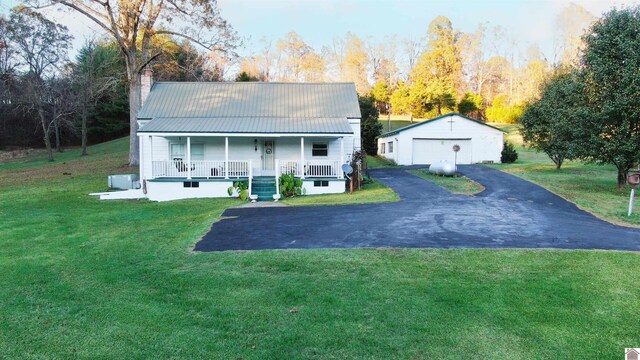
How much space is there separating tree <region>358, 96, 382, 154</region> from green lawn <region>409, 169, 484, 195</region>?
1452cm

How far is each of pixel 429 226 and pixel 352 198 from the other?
568cm

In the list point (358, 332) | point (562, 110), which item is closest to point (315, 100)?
point (562, 110)

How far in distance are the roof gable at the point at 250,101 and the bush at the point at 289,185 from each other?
4.22 m

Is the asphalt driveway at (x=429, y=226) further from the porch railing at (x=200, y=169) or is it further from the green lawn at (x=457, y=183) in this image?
the porch railing at (x=200, y=169)

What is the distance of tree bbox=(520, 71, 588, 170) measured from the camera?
1673cm

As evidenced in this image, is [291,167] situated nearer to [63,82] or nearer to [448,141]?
[448,141]

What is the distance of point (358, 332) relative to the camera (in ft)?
15.5

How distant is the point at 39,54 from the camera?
124 ft

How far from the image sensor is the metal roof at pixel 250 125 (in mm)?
17953

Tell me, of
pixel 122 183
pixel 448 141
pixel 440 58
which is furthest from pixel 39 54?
pixel 440 58

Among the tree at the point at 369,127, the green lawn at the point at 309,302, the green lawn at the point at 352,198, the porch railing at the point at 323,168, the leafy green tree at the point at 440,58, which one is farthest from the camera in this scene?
the leafy green tree at the point at 440,58

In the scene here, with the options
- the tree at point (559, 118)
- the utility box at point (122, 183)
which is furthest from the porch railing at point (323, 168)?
the tree at point (559, 118)

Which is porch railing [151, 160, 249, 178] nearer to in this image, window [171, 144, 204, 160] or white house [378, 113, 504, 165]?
window [171, 144, 204, 160]

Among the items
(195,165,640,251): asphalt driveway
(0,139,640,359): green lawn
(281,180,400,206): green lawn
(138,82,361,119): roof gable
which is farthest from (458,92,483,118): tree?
(0,139,640,359): green lawn
